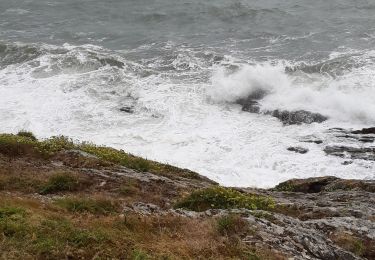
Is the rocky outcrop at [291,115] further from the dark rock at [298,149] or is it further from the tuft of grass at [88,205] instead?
the tuft of grass at [88,205]

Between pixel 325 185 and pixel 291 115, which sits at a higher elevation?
pixel 325 185

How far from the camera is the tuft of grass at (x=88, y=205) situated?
9.12 metres

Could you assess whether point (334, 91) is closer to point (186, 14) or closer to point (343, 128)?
point (343, 128)

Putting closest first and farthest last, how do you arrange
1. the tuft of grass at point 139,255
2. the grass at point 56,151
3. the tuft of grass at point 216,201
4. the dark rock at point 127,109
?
1. the tuft of grass at point 139,255
2. the tuft of grass at point 216,201
3. the grass at point 56,151
4. the dark rock at point 127,109

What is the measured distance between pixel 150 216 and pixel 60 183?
325cm

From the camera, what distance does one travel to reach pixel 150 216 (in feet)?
29.9

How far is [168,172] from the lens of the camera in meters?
15.6

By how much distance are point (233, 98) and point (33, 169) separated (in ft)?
59.4

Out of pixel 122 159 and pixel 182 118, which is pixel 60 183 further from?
pixel 182 118

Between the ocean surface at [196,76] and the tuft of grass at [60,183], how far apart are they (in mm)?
10403

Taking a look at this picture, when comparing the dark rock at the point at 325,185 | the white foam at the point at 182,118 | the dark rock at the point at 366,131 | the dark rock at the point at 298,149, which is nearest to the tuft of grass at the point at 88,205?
the dark rock at the point at 325,185

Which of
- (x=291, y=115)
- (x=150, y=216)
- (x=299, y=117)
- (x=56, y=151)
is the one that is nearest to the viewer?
(x=150, y=216)

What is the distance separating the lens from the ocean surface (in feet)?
78.3

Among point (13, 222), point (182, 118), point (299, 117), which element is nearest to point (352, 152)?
point (299, 117)
